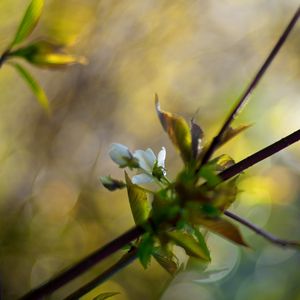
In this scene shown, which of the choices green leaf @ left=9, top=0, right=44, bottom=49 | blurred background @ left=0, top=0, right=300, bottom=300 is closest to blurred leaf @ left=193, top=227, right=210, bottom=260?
green leaf @ left=9, top=0, right=44, bottom=49

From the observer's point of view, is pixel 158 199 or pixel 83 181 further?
pixel 83 181

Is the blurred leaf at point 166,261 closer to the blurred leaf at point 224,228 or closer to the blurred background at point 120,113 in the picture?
the blurred leaf at point 224,228

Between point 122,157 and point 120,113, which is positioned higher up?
point 122,157

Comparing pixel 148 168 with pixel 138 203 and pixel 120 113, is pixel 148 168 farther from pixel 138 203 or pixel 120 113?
pixel 120 113

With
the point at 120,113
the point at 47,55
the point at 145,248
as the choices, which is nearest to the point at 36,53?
the point at 47,55

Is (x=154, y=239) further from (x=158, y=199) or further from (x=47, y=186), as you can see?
(x=47, y=186)

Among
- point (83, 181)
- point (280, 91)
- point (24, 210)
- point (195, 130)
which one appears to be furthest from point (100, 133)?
point (195, 130)

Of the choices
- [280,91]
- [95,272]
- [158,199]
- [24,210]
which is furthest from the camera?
[280,91]

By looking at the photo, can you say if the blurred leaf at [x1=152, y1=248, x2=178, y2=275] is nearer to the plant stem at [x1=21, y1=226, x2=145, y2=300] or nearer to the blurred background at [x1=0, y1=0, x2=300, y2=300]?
the plant stem at [x1=21, y1=226, x2=145, y2=300]

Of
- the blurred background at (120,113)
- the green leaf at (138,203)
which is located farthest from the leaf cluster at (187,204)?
the blurred background at (120,113)
